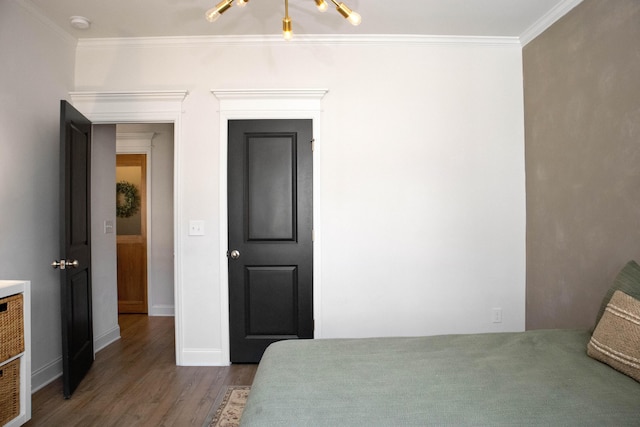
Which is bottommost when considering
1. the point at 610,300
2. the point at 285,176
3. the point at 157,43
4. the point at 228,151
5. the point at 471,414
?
the point at 471,414

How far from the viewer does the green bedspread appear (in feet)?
3.93

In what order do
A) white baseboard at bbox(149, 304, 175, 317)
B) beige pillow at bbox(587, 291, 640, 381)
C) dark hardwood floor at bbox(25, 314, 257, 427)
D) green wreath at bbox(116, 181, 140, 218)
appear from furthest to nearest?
1. green wreath at bbox(116, 181, 140, 218)
2. white baseboard at bbox(149, 304, 175, 317)
3. dark hardwood floor at bbox(25, 314, 257, 427)
4. beige pillow at bbox(587, 291, 640, 381)

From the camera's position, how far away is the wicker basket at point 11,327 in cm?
194

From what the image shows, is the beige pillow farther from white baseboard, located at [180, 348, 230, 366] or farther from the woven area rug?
white baseboard, located at [180, 348, 230, 366]

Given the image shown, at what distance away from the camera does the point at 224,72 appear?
3.19 m

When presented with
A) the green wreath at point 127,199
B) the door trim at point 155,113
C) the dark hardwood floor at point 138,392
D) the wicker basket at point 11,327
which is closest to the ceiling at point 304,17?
the door trim at point 155,113

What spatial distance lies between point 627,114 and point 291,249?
243 centimetres

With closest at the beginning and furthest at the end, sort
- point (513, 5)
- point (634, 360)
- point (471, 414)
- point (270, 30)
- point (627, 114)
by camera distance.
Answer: point (471, 414)
point (634, 360)
point (627, 114)
point (513, 5)
point (270, 30)

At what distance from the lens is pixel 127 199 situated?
4.98 meters

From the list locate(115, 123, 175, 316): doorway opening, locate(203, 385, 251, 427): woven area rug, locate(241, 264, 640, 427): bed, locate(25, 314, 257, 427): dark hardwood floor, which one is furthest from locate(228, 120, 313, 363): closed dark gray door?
locate(115, 123, 175, 316): doorway opening

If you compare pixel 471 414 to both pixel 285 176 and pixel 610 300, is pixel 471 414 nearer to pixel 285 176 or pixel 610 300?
pixel 610 300

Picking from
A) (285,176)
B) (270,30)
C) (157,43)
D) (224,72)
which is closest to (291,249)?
(285,176)

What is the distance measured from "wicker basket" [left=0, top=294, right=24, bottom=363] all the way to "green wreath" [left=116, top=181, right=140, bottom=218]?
3.07 meters

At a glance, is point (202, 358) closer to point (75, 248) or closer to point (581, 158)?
point (75, 248)
